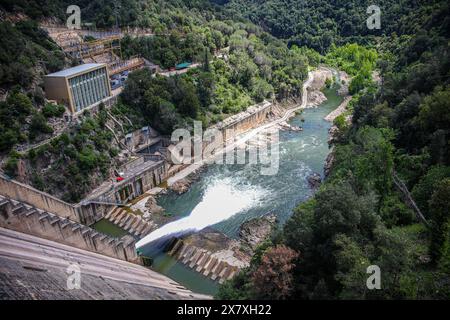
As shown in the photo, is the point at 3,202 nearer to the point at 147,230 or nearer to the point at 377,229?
the point at 147,230

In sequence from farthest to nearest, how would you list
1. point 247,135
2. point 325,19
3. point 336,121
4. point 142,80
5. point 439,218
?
1. point 325,19
2. point 247,135
3. point 336,121
4. point 142,80
5. point 439,218

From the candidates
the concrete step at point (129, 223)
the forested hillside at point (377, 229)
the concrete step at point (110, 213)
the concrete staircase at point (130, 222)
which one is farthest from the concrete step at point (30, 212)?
the concrete step at point (110, 213)

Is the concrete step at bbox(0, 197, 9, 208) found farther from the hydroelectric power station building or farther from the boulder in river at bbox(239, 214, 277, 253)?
the hydroelectric power station building

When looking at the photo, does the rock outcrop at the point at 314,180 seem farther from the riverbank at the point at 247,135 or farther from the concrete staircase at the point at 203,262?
the concrete staircase at the point at 203,262

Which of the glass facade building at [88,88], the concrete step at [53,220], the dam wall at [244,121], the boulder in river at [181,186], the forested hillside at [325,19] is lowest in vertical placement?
the boulder in river at [181,186]

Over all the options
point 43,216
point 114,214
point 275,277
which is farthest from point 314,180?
point 43,216

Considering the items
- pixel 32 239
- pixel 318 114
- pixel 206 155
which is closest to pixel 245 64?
pixel 318 114

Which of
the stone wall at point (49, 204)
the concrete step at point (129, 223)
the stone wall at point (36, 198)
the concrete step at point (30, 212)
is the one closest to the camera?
the concrete step at point (30, 212)
